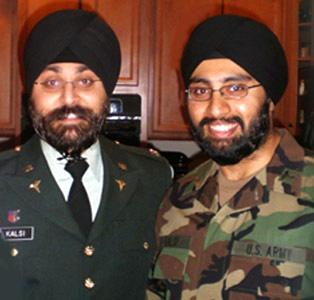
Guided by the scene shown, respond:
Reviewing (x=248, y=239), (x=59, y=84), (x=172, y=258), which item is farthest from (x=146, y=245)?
(x=59, y=84)

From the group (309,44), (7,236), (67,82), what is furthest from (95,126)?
(309,44)

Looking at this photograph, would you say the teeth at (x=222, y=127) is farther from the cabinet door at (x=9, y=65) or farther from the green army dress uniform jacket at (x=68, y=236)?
the cabinet door at (x=9, y=65)

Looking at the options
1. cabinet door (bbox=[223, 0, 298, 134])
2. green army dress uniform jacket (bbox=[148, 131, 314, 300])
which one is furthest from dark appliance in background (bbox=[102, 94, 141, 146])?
green army dress uniform jacket (bbox=[148, 131, 314, 300])

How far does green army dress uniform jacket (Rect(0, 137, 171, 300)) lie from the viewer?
1.33 meters

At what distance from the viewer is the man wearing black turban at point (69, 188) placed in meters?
1.33

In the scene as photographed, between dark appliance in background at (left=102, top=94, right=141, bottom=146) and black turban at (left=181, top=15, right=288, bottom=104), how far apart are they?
126cm

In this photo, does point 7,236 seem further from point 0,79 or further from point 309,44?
point 309,44

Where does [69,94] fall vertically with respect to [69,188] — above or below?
above

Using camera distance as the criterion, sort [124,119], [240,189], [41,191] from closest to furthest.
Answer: [240,189] → [41,191] → [124,119]

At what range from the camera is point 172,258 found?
1.33m

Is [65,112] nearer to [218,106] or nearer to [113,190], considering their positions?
[113,190]

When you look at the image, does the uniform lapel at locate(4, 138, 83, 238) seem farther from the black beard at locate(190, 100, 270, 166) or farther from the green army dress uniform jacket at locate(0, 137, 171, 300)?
the black beard at locate(190, 100, 270, 166)

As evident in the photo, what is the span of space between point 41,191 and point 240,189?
0.47 meters

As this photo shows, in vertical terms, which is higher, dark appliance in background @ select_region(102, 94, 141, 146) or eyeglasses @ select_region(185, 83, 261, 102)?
eyeglasses @ select_region(185, 83, 261, 102)
